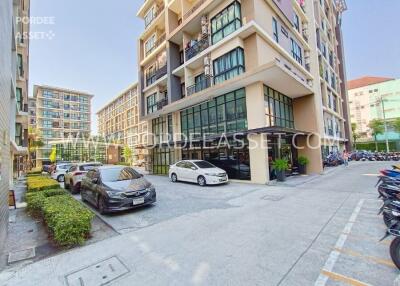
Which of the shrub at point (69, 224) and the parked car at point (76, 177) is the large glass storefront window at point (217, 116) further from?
the shrub at point (69, 224)

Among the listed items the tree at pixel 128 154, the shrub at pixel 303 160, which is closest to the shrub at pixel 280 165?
the shrub at pixel 303 160

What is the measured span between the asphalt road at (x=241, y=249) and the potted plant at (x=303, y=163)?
8.75 metres

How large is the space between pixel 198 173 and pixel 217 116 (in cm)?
483

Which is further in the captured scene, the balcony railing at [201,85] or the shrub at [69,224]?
the balcony railing at [201,85]

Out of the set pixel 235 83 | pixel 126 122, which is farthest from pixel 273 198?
pixel 126 122

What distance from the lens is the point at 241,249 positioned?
3.86m

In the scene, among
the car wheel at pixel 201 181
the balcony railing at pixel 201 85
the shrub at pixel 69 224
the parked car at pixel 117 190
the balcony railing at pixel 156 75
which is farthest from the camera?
the balcony railing at pixel 156 75

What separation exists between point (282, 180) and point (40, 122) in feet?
228

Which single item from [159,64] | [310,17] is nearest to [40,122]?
[159,64]

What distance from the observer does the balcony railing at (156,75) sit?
1964 cm

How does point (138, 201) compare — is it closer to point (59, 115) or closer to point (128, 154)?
point (128, 154)

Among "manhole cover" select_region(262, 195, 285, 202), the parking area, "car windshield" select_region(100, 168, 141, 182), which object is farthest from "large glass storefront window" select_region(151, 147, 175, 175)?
the parking area

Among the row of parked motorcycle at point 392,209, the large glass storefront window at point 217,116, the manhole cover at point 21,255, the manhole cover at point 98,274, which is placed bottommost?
the manhole cover at point 21,255

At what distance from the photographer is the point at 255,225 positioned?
513 centimetres
